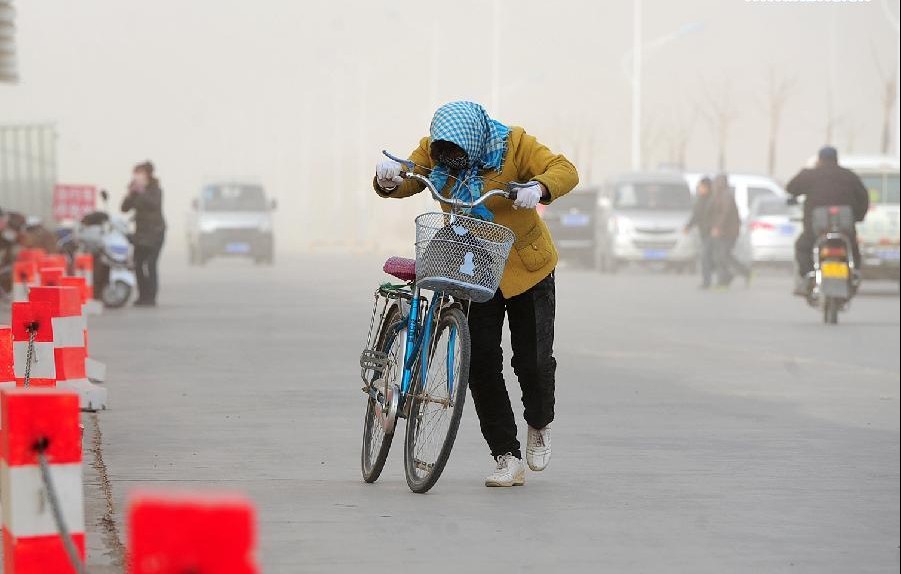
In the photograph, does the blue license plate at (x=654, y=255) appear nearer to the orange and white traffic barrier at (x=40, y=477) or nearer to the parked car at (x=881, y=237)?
the parked car at (x=881, y=237)

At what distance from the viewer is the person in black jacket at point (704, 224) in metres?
32.0

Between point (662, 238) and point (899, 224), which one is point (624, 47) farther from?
point (899, 224)

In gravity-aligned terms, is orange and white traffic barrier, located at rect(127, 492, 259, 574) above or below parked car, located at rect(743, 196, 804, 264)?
above

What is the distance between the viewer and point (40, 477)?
5.20 meters

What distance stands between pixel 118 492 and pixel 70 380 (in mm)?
3648

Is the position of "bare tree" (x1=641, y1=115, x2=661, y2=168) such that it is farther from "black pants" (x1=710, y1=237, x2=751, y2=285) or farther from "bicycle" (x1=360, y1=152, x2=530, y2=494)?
"bicycle" (x1=360, y1=152, x2=530, y2=494)

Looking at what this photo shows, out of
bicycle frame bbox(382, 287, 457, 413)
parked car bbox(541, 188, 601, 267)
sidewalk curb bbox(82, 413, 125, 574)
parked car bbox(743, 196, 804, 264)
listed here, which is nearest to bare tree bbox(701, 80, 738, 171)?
parked car bbox(541, 188, 601, 267)

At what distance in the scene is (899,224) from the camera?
92.1 ft

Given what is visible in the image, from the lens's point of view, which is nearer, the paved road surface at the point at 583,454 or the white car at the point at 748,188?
the paved road surface at the point at 583,454

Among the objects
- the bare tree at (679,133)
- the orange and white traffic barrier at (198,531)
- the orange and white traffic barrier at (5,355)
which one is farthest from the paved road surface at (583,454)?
the bare tree at (679,133)

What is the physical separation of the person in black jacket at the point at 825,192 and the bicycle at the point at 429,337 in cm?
1329

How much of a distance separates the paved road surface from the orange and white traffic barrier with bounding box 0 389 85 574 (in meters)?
1.31

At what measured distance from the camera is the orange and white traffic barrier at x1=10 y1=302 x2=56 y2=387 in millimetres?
10203

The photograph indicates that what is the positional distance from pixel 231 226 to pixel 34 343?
35712 millimetres
